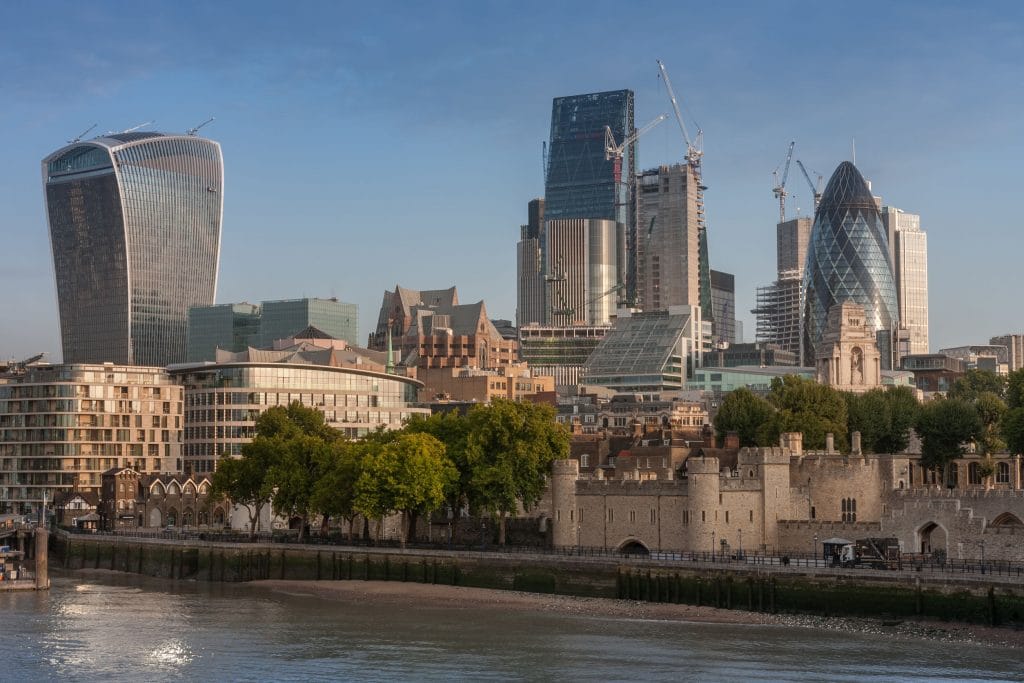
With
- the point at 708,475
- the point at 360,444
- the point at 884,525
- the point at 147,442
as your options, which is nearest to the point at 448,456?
the point at 360,444

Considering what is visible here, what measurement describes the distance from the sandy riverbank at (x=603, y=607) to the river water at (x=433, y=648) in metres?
1.10

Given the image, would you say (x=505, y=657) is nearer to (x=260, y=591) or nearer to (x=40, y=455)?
(x=260, y=591)

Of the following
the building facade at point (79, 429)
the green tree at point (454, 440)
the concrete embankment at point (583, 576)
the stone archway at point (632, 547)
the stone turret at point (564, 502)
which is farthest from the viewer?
the building facade at point (79, 429)

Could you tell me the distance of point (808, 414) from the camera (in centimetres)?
13538

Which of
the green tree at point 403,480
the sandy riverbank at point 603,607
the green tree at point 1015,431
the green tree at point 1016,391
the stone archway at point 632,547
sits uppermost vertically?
the green tree at point 1016,391

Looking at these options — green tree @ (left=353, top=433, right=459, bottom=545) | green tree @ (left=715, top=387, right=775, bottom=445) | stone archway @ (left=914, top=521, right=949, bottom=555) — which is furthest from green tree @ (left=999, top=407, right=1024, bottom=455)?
green tree @ (left=353, top=433, right=459, bottom=545)

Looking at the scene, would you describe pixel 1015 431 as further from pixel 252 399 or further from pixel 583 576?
pixel 252 399

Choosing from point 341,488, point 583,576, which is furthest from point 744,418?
point 583,576

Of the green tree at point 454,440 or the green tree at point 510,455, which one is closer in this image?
the green tree at point 510,455

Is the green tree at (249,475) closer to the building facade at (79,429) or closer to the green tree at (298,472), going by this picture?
the green tree at (298,472)

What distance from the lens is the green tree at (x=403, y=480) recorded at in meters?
104

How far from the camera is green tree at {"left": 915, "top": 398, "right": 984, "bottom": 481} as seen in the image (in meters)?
132

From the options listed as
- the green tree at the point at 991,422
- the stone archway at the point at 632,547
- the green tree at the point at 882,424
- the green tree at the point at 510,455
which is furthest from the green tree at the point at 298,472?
the green tree at the point at 991,422

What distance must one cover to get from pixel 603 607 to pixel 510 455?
21.4 metres
